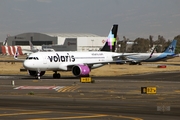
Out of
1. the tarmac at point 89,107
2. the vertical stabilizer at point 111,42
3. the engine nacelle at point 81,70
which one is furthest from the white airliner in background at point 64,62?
the tarmac at point 89,107

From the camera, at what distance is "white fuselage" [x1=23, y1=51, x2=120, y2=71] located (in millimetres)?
63897

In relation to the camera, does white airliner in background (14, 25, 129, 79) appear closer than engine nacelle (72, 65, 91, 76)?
Yes

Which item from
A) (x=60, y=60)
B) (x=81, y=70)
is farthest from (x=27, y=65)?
(x=81, y=70)

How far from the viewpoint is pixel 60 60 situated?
66.1 meters

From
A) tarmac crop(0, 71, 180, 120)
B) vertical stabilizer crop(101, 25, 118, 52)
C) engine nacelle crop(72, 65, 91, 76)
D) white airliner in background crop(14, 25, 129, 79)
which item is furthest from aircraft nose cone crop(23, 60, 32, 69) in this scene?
tarmac crop(0, 71, 180, 120)

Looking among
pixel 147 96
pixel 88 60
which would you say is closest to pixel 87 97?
pixel 147 96

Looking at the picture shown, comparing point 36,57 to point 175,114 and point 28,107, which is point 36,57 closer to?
point 28,107

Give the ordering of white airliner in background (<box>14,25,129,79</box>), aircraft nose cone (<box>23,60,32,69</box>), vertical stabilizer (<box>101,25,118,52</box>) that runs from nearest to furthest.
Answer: aircraft nose cone (<box>23,60,32,69</box>) → white airliner in background (<box>14,25,129,79</box>) → vertical stabilizer (<box>101,25,118,52</box>)

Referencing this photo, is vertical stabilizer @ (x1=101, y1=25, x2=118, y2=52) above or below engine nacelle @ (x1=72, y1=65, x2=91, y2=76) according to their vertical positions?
above

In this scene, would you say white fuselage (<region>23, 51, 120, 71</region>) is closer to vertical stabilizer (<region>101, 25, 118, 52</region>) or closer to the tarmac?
vertical stabilizer (<region>101, 25, 118, 52</region>)

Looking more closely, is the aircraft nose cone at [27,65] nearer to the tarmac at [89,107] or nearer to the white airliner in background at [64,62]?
the white airliner in background at [64,62]

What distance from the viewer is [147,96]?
39.1m

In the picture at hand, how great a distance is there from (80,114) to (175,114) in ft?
17.4

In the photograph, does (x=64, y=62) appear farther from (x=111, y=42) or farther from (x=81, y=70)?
(x=111, y=42)
